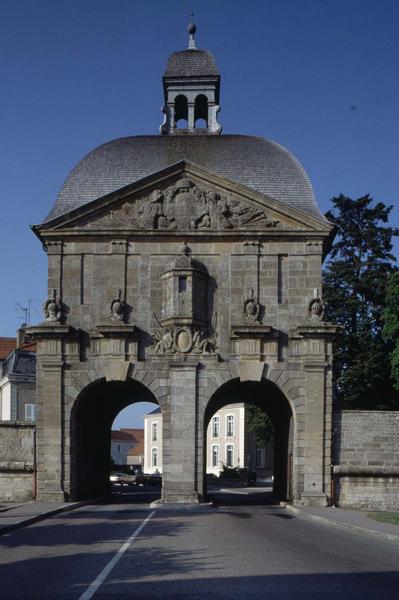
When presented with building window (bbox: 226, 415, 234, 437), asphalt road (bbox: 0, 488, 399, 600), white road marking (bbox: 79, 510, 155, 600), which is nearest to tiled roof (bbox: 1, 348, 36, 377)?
building window (bbox: 226, 415, 234, 437)

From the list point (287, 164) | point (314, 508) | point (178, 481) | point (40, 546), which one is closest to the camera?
point (40, 546)

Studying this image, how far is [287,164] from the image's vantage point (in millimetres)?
35406

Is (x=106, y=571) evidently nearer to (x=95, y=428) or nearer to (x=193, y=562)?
(x=193, y=562)

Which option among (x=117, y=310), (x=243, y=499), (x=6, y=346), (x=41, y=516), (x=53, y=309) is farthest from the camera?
(x=6, y=346)

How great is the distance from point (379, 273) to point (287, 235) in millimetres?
15265

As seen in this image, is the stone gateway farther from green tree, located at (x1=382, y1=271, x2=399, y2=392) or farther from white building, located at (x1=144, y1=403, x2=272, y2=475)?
white building, located at (x1=144, y1=403, x2=272, y2=475)

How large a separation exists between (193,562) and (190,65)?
30317mm

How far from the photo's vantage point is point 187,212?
33719 millimetres

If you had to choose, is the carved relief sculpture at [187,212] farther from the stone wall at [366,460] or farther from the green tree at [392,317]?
the green tree at [392,317]

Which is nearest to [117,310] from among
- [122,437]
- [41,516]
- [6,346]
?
[41,516]

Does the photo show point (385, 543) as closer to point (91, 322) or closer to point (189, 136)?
point (91, 322)

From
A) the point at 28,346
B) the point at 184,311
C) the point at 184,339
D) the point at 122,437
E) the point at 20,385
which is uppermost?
the point at 184,311

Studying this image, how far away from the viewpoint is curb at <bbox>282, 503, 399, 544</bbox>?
61.4 feet

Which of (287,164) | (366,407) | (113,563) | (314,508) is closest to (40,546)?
(113,563)
